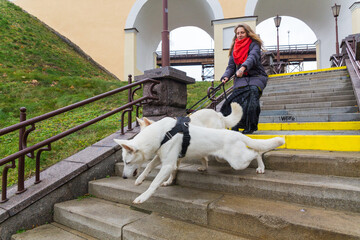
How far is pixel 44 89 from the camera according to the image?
24.8ft

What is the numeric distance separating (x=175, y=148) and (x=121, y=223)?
36.3 inches

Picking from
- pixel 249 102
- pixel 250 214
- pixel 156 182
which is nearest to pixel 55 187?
pixel 156 182

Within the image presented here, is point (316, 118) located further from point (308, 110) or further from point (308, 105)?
point (308, 105)

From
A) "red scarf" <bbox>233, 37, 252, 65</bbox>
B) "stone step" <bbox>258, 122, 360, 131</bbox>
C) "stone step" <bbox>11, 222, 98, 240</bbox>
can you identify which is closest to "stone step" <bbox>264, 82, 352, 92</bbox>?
"stone step" <bbox>258, 122, 360, 131</bbox>

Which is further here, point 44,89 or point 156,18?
point 156,18

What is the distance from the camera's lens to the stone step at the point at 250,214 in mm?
1709

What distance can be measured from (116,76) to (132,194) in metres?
15.0

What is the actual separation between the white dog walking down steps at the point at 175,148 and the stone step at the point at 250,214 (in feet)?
1.11

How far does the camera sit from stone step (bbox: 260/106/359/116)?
4877 mm

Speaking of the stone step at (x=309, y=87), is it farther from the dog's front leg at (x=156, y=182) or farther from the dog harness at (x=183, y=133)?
the dog's front leg at (x=156, y=182)

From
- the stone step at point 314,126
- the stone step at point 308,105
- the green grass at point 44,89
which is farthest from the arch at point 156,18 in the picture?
the stone step at point 314,126

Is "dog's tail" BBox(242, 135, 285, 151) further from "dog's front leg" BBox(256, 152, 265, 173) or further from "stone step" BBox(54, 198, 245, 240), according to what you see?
"stone step" BBox(54, 198, 245, 240)

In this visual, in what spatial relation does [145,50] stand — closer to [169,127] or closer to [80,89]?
[80,89]

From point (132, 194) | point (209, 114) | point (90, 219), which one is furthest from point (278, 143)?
point (90, 219)
